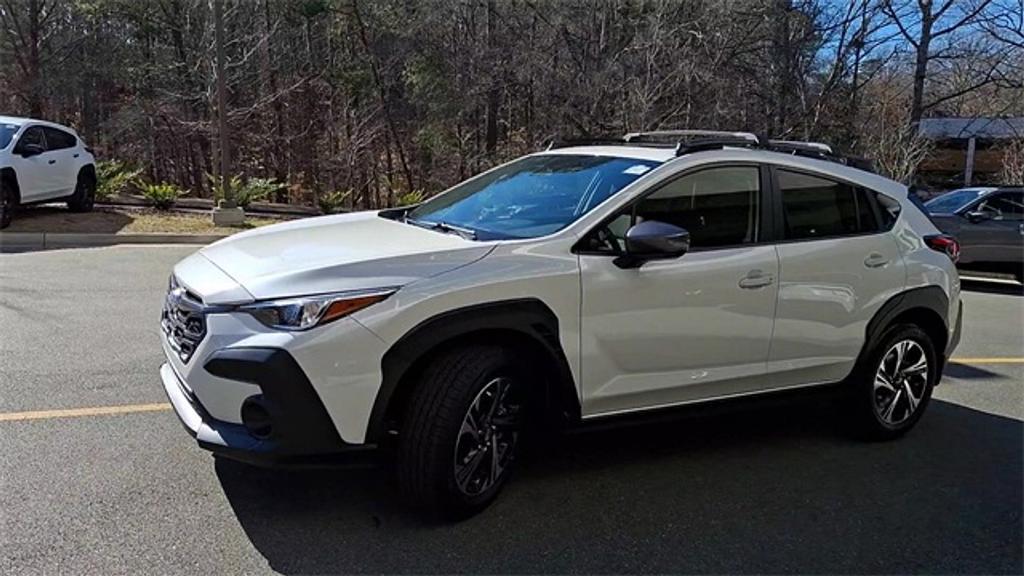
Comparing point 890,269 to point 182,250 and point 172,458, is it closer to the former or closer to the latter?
point 172,458

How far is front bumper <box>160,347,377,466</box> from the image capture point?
8.71 feet

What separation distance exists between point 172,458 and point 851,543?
125 inches

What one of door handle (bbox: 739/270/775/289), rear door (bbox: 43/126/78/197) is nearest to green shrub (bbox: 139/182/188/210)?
rear door (bbox: 43/126/78/197)

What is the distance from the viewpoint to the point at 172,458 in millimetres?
3543

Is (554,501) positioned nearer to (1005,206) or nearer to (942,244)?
(942,244)

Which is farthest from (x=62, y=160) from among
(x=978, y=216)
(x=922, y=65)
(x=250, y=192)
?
(x=922, y=65)

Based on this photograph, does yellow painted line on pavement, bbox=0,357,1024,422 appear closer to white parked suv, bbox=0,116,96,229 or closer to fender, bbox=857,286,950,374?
fender, bbox=857,286,950,374

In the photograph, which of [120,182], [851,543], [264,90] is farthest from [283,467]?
[264,90]

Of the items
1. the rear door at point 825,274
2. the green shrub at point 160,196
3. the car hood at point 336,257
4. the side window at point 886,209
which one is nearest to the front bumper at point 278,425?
the car hood at point 336,257

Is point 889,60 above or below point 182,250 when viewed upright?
above

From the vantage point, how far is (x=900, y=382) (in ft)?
14.0

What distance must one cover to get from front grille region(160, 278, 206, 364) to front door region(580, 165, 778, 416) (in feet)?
5.28

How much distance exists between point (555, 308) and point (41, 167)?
1167cm

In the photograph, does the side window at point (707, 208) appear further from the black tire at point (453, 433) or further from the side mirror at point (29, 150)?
the side mirror at point (29, 150)
